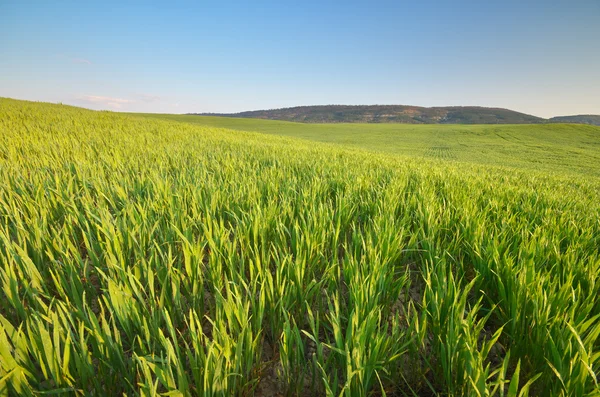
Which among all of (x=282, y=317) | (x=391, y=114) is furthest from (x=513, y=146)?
Answer: (x=391, y=114)

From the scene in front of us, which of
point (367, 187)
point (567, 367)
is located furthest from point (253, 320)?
point (367, 187)

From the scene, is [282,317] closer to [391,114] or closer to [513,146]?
[513,146]

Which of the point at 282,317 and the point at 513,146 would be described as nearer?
the point at 282,317

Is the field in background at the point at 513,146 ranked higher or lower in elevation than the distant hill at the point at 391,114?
lower

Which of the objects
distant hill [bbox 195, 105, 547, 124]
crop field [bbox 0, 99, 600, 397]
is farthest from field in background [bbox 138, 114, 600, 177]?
distant hill [bbox 195, 105, 547, 124]

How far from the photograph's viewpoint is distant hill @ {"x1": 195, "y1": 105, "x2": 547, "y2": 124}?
106625 mm

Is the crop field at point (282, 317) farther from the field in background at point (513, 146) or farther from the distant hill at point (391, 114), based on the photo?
the distant hill at point (391, 114)

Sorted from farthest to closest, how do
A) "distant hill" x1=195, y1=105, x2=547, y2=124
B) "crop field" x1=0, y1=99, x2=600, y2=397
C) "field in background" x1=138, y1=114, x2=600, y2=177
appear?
"distant hill" x1=195, y1=105, x2=547, y2=124
"field in background" x1=138, y1=114, x2=600, y2=177
"crop field" x1=0, y1=99, x2=600, y2=397

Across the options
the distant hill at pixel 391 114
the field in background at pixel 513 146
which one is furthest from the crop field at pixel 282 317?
the distant hill at pixel 391 114

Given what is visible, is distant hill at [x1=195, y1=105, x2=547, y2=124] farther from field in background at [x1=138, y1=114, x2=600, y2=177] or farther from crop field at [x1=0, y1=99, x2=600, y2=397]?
crop field at [x1=0, y1=99, x2=600, y2=397]

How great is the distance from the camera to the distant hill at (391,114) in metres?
107

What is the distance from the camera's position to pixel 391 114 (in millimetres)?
118500

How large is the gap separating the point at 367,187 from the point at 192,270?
219 cm

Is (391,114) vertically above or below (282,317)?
above
